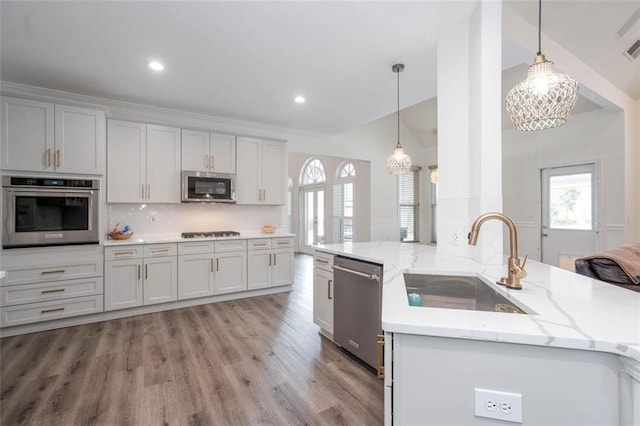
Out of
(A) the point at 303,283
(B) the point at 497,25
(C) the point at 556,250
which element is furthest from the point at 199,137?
(C) the point at 556,250

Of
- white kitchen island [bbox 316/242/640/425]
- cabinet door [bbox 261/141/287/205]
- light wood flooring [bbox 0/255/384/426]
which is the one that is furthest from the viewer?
cabinet door [bbox 261/141/287/205]

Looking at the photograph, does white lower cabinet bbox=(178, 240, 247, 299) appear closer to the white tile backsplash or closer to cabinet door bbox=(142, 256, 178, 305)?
cabinet door bbox=(142, 256, 178, 305)

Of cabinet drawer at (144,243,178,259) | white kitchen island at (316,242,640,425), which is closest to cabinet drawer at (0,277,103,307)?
cabinet drawer at (144,243,178,259)

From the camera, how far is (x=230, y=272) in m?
4.03

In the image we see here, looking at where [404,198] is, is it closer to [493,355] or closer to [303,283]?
[303,283]

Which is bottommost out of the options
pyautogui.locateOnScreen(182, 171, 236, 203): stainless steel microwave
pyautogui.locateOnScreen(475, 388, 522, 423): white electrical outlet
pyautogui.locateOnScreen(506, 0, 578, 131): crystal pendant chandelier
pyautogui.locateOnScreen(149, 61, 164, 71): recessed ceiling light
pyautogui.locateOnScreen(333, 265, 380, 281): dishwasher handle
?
pyautogui.locateOnScreen(475, 388, 522, 423): white electrical outlet

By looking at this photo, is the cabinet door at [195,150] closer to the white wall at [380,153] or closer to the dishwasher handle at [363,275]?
the white wall at [380,153]

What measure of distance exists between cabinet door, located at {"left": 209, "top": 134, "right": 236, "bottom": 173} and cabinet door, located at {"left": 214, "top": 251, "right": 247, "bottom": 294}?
123 cm

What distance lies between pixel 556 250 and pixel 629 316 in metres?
5.19

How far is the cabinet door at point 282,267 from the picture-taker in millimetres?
4381

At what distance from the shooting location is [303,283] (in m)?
5.07

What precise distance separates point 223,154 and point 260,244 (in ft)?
4.63

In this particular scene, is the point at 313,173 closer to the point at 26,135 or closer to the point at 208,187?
the point at 208,187

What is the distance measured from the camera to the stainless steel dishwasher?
2137mm
